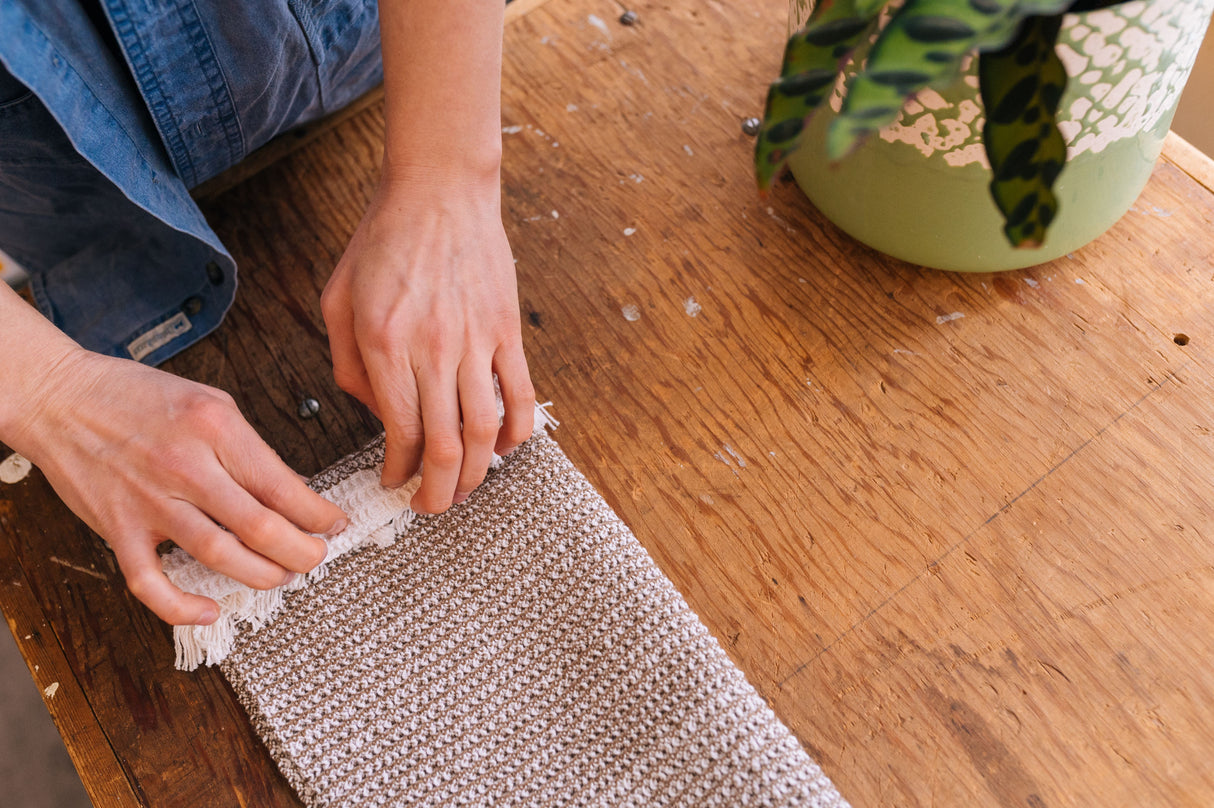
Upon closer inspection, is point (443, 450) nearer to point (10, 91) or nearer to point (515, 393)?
point (515, 393)

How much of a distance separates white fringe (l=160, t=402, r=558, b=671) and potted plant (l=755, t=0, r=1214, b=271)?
11.1 inches

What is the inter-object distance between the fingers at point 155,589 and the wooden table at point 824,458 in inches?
2.6

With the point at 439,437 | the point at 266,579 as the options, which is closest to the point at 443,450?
the point at 439,437

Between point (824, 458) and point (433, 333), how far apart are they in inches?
9.6

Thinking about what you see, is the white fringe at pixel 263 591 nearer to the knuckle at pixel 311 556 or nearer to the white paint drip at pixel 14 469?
the knuckle at pixel 311 556

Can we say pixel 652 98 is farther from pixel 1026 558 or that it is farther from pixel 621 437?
pixel 1026 558

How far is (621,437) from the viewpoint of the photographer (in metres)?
0.51

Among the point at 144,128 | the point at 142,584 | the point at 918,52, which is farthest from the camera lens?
the point at 144,128

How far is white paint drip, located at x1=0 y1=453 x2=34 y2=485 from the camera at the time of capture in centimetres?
52

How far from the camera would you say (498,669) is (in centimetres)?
42

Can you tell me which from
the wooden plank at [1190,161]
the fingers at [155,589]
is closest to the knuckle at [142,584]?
the fingers at [155,589]

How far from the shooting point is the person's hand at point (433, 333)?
0.42 metres

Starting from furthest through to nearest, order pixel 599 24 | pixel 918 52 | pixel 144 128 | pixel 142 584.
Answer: pixel 599 24
pixel 144 128
pixel 142 584
pixel 918 52

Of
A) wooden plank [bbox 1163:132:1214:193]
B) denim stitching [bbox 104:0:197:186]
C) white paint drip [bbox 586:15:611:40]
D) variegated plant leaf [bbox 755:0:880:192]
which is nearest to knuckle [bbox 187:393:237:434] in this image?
denim stitching [bbox 104:0:197:186]
